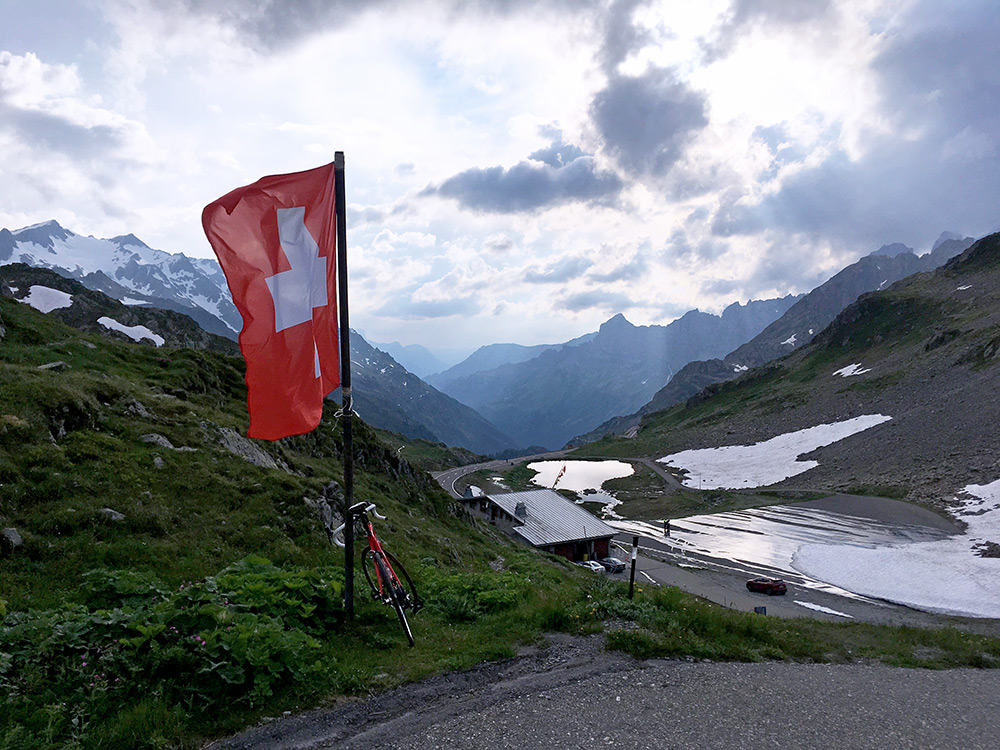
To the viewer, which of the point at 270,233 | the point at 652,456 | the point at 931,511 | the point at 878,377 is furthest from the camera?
the point at 652,456

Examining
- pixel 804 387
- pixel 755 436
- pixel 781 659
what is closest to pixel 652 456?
pixel 755 436

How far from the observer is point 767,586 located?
138 ft

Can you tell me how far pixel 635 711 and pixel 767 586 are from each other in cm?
4125

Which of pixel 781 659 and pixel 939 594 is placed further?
pixel 939 594

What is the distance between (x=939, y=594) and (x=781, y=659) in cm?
3965

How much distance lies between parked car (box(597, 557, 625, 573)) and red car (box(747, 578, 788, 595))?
11606mm

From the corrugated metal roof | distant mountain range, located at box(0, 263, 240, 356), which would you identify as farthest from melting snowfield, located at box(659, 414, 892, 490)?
distant mountain range, located at box(0, 263, 240, 356)

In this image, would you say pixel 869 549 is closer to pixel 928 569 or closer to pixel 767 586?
pixel 928 569

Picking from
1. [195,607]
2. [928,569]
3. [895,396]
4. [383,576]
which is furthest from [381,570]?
[895,396]

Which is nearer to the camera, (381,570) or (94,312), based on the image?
(381,570)

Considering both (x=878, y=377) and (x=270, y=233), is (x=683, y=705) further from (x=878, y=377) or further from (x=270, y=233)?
(x=878, y=377)

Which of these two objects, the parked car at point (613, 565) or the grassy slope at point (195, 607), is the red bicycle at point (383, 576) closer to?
the grassy slope at point (195, 607)

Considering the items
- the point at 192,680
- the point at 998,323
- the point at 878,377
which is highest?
the point at 998,323

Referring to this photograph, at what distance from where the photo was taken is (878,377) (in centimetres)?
12700
